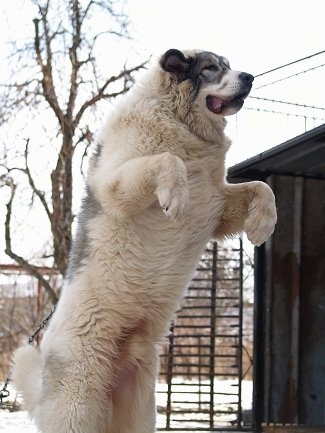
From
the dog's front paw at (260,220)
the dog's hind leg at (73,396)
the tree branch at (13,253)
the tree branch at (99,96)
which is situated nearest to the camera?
the dog's hind leg at (73,396)

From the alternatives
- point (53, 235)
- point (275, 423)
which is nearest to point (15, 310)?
point (53, 235)

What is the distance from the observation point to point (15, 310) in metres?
26.8

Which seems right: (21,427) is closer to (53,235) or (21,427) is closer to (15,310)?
(53,235)

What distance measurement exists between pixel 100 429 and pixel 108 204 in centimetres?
127

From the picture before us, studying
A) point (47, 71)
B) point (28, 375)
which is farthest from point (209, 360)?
point (28, 375)

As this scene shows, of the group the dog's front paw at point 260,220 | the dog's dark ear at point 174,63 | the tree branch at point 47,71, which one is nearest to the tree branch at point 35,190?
the tree branch at point 47,71

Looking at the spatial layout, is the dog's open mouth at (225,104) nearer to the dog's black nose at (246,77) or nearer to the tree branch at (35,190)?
the dog's black nose at (246,77)

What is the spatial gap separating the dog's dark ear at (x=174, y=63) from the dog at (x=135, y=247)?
0.05 ft

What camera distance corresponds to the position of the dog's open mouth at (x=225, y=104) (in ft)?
15.5

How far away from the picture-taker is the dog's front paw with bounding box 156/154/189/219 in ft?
13.7

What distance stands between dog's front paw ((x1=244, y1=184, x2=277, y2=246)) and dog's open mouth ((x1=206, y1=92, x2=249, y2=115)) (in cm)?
56

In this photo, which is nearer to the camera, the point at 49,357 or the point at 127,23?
the point at 49,357

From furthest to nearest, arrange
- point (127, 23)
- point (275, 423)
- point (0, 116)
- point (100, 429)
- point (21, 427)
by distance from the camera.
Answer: point (127, 23) → point (0, 116) → point (275, 423) → point (21, 427) → point (100, 429)

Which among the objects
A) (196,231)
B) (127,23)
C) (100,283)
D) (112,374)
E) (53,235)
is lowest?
(112,374)
